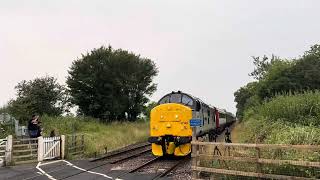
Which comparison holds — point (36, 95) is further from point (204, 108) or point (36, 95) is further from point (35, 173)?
point (35, 173)

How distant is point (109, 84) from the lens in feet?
177

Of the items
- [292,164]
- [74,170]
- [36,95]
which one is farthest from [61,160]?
[36,95]

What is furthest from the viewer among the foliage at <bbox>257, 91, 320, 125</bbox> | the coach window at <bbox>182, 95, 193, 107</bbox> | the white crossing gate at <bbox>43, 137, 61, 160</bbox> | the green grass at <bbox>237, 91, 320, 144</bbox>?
the coach window at <bbox>182, 95, 193, 107</bbox>

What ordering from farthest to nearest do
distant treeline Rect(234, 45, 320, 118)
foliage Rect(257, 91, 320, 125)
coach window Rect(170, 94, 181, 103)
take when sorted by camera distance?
distant treeline Rect(234, 45, 320, 118) → coach window Rect(170, 94, 181, 103) → foliage Rect(257, 91, 320, 125)

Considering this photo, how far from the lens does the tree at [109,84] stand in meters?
54.2

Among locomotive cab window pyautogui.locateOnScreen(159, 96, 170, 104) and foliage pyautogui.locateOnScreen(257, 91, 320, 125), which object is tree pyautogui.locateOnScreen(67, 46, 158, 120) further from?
foliage pyautogui.locateOnScreen(257, 91, 320, 125)

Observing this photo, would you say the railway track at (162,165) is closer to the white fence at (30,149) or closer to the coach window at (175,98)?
the coach window at (175,98)

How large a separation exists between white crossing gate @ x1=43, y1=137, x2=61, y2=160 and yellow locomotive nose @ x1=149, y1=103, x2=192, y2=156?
488 cm

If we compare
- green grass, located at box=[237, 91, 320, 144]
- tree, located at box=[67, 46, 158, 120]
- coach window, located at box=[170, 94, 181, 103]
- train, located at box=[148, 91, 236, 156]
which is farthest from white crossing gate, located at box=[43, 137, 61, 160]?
tree, located at box=[67, 46, 158, 120]

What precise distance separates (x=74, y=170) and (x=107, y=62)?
38.6 meters

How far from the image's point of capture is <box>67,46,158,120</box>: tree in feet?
178

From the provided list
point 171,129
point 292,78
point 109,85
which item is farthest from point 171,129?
point 109,85

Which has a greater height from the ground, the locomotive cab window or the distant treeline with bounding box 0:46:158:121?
the distant treeline with bounding box 0:46:158:121

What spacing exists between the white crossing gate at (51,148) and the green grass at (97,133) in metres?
2.53
